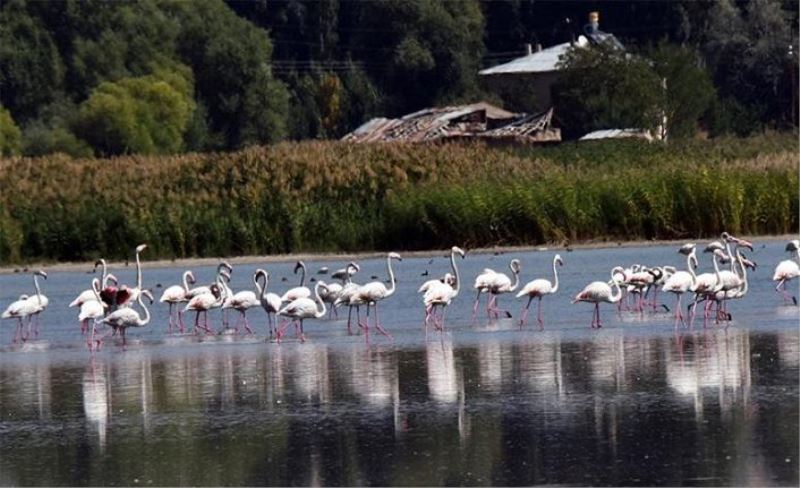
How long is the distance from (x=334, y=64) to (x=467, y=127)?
2143cm

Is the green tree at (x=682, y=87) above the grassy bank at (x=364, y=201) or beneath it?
above

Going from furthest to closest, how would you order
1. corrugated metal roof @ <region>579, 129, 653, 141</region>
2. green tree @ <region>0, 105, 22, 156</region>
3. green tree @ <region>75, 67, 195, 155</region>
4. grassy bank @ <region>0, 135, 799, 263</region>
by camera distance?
green tree @ <region>75, 67, 195, 155</region> → green tree @ <region>0, 105, 22, 156</region> → corrugated metal roof @ <region>579, 129, 653, 141</region> → grassy bank @ <region>0, 135, 799, 263</region>

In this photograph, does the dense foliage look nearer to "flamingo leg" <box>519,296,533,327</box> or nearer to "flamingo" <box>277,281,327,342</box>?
"flamingo leg" <box>519,296,533,327</box>

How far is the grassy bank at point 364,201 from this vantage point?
117 feet

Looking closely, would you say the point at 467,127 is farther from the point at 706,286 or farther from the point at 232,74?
the point at 706,286

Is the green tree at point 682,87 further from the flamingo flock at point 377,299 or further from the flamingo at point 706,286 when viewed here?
the flamingo at point 706,286

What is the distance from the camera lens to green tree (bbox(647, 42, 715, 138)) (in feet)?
207

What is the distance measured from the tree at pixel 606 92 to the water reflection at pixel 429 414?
41.4 meters

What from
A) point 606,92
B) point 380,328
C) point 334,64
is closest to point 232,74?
point 334,64

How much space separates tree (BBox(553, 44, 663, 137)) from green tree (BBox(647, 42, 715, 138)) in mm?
933

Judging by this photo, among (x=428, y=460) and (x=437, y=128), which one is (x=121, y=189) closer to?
(x=428, y=460)

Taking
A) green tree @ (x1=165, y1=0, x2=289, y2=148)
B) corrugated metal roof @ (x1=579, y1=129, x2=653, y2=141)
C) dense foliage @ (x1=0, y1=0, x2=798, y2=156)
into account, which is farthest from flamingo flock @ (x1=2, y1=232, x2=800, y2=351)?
green tree @ (x1=165, y1=0, x2=289, y2=148)

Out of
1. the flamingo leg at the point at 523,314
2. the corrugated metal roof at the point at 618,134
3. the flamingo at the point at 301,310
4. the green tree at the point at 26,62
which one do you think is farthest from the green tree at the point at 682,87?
the flamingo at the point at 301,310

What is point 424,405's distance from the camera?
15.3 m
